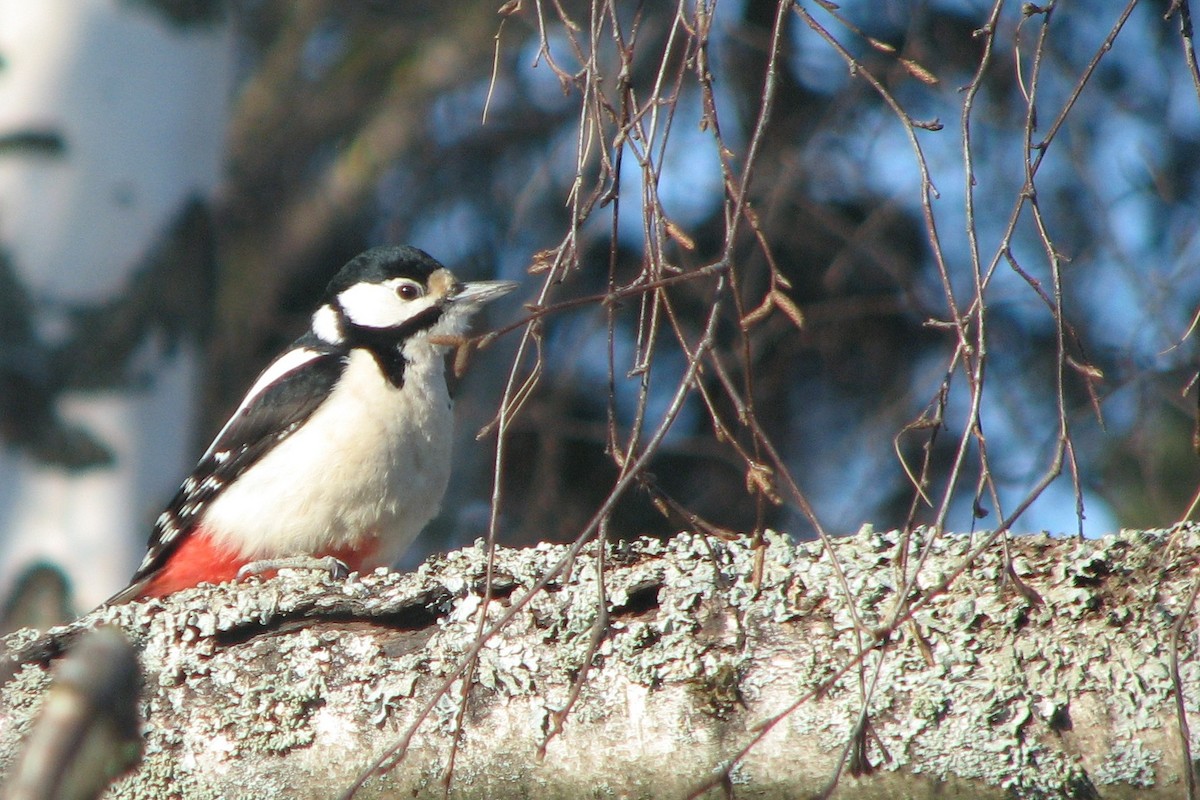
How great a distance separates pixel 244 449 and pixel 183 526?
0.30 m

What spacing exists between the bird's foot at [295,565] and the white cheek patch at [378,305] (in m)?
0.99

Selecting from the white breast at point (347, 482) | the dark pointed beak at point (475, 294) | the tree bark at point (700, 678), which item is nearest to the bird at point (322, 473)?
the white breast at point (347, 482)

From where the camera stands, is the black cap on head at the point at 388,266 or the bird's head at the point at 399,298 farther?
the black cap on head at the point at 388,266

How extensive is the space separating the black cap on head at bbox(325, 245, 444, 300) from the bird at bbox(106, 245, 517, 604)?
208mm

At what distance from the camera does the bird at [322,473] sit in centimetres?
387

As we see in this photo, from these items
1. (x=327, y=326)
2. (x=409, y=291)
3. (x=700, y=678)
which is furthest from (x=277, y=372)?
(x=700, y=678)

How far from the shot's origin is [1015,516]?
165cm

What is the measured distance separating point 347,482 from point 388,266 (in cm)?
100

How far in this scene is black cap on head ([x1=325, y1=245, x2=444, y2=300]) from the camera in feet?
15.0

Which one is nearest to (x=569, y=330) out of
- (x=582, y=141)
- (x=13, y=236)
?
(x=13, y=236)

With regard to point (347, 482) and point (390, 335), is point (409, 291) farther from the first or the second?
point (347, 482)

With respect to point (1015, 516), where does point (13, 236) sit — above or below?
above

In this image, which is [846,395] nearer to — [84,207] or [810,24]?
[84,207]

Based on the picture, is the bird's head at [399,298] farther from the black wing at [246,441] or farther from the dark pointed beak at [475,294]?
the black wing at [246,441]
